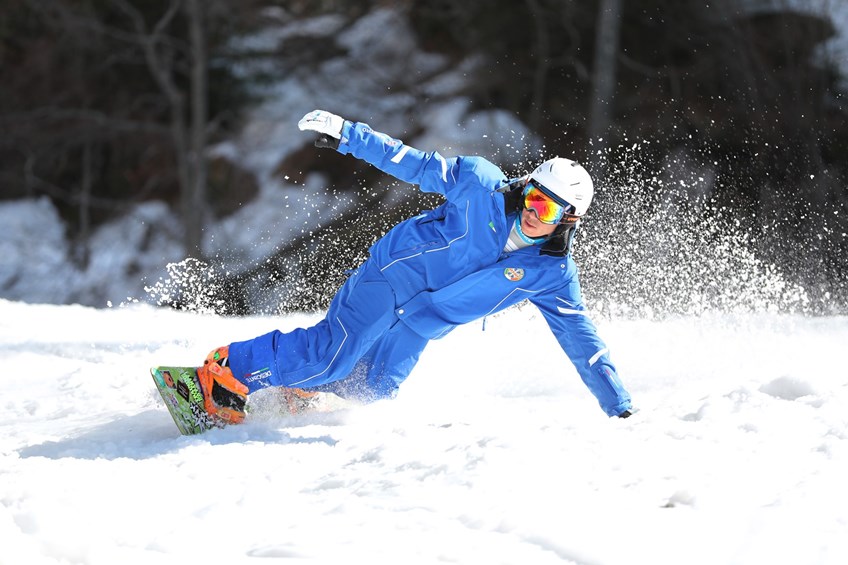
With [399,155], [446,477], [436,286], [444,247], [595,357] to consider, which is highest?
[399,155]

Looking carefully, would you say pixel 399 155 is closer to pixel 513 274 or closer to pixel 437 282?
pixel 437 282

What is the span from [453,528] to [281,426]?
1.48 m

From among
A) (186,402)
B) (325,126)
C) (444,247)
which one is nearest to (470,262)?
(444,247)

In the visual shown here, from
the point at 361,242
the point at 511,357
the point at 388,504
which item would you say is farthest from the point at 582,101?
the point at 388,504

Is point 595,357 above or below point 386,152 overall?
below

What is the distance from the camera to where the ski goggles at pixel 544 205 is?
3.81m

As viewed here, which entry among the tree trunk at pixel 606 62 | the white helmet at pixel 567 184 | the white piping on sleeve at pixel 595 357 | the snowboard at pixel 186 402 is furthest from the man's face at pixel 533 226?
the tree trunk at pixel 606 62

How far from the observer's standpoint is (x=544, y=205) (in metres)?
3.81

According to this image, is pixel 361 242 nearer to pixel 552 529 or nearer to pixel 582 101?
pixel 582 101

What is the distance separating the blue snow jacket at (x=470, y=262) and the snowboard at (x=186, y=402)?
2.96ft

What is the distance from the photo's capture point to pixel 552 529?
2709 mm

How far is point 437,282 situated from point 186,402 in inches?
45.5

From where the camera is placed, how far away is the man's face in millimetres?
3844

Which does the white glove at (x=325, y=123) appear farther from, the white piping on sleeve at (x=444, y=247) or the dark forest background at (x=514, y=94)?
the dark forest background at (x=514, y=94)
